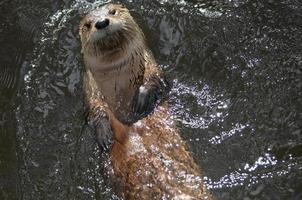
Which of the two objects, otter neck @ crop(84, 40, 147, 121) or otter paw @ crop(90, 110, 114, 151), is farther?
otter neck @ crop(84, 40, 147, 121)

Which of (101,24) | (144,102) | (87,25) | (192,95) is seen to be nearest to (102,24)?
(101,24)

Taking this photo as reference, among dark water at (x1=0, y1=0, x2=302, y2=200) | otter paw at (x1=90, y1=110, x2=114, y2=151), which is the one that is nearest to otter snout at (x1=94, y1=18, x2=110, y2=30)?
otter paw at (x1=90, y1=110, x2=114, y2=151)

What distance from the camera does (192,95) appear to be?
4.62 m

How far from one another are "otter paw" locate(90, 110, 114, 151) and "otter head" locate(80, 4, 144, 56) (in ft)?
1.35

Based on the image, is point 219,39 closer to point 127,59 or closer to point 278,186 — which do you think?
point 127,59

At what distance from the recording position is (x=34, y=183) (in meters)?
4.37

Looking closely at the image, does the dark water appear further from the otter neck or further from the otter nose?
the otter nose

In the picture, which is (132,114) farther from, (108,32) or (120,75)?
(108,32)

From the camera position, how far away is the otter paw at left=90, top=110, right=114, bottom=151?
13.9 ft

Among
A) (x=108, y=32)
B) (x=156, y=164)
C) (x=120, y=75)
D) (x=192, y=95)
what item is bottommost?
(x=192, y=95)

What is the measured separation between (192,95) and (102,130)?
71cm

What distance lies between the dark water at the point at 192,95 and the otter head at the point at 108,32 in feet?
1.74

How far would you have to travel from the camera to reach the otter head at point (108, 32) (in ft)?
13.5

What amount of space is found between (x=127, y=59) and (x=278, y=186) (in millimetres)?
1271
